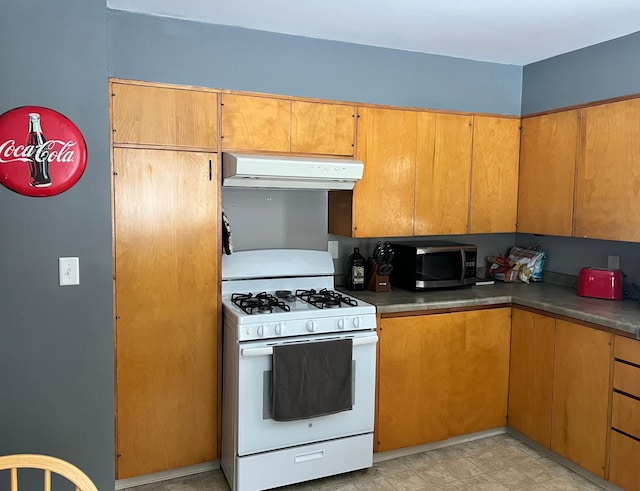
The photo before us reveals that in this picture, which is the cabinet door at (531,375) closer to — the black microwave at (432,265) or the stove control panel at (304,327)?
the black microwave at (432,265)

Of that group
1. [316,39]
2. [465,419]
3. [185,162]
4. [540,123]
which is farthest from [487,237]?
[185,162]

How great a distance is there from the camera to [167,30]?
2.83m

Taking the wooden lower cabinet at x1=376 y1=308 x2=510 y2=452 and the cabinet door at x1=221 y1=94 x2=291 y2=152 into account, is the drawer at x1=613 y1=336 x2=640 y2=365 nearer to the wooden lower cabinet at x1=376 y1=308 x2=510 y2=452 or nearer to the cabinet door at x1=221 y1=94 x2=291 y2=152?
the wooden lower cabinet at x1=376 y1=308 x2=510 y2=452

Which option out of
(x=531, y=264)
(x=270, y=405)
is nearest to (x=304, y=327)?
(x=270, y=405)

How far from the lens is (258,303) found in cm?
279

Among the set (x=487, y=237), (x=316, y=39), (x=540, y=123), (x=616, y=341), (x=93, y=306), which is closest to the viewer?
(x=93, y=306)

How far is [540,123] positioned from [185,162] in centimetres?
→ 230

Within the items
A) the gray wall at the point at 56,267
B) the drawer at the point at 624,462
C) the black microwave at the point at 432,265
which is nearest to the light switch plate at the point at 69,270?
the gray wall at the point at 56,267

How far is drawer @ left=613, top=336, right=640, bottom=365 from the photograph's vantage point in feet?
8.53

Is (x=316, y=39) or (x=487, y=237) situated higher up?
(x=316, y=39)

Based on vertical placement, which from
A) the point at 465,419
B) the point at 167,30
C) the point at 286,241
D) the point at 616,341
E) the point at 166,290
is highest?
the point at 167,30

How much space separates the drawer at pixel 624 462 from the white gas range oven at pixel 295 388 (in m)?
1.24

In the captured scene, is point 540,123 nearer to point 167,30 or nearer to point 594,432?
point 594,432

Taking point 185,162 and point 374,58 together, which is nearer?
point 185,162
